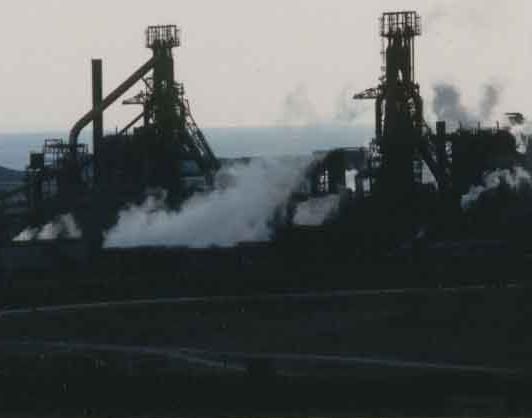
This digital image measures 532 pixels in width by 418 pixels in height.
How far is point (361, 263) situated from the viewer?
297ft

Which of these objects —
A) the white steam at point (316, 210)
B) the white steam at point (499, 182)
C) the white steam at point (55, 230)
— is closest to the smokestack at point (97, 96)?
the white steam at point (55, 230)

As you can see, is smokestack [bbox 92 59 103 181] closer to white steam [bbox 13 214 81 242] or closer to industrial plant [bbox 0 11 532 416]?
industrial plant [bbox 0 11 532 416]

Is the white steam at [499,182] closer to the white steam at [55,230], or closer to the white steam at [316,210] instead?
the white steam at [316,210]

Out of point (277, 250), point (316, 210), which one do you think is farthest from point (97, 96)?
point (277, 250)

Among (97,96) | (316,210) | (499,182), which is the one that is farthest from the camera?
(97,96)

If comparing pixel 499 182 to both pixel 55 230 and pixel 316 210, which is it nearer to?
pixel 316 210

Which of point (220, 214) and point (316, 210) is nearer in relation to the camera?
point (220, 214)

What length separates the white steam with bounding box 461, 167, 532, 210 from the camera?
330 ft

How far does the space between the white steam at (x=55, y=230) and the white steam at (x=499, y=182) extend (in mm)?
20366

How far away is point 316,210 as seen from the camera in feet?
331

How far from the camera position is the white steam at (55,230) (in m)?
103

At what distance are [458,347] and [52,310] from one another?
59.0 feet

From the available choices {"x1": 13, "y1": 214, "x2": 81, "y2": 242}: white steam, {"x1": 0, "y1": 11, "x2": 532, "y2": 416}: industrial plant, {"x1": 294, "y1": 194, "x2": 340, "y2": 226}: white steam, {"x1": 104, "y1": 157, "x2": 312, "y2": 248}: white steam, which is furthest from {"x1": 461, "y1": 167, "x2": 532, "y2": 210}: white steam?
{"x1": 13, "y1": 214, "x2": 81, "y2": 242}: white steam

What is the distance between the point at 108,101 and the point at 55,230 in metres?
9.20
